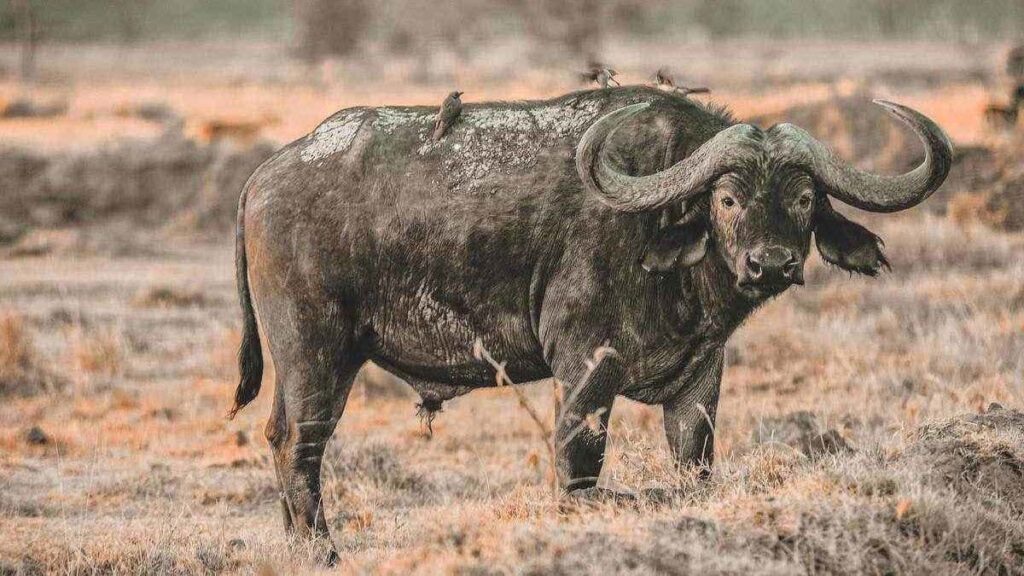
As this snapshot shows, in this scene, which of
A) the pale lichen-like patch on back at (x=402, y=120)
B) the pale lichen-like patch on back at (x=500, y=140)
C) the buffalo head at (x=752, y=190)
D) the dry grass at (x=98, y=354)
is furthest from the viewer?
the dry grass at (x=98, y=354)

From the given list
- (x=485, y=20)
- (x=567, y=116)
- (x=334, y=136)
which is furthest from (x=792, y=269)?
(x=485, y=20)

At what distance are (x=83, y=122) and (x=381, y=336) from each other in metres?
27.1

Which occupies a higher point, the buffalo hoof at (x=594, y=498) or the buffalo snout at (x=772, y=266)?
the buffalo snout at (x=772, y=266)

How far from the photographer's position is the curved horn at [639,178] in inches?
238

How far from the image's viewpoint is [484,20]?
81.6 m

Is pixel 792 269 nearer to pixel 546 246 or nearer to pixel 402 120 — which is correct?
pixel 546 246

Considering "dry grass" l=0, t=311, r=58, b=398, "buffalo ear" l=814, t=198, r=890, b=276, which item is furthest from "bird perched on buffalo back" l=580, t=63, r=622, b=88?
"dry grass" l=0, t=311, r=58, b=398

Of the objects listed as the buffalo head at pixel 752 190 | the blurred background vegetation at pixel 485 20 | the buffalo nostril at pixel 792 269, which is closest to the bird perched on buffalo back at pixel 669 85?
the buffalo head at pixel 752 190

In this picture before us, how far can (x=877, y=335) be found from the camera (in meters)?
12.3

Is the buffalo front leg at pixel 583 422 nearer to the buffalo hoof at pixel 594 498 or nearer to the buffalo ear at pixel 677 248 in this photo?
the buffalo hoof at pixel 594 498

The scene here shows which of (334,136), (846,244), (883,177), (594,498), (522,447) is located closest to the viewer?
(594,498)

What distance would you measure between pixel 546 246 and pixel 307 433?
1.55 meters

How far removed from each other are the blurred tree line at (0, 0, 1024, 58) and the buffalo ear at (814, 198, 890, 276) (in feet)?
173

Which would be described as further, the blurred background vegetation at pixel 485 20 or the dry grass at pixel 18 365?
the blurred background vegetation at pixel 485 20
